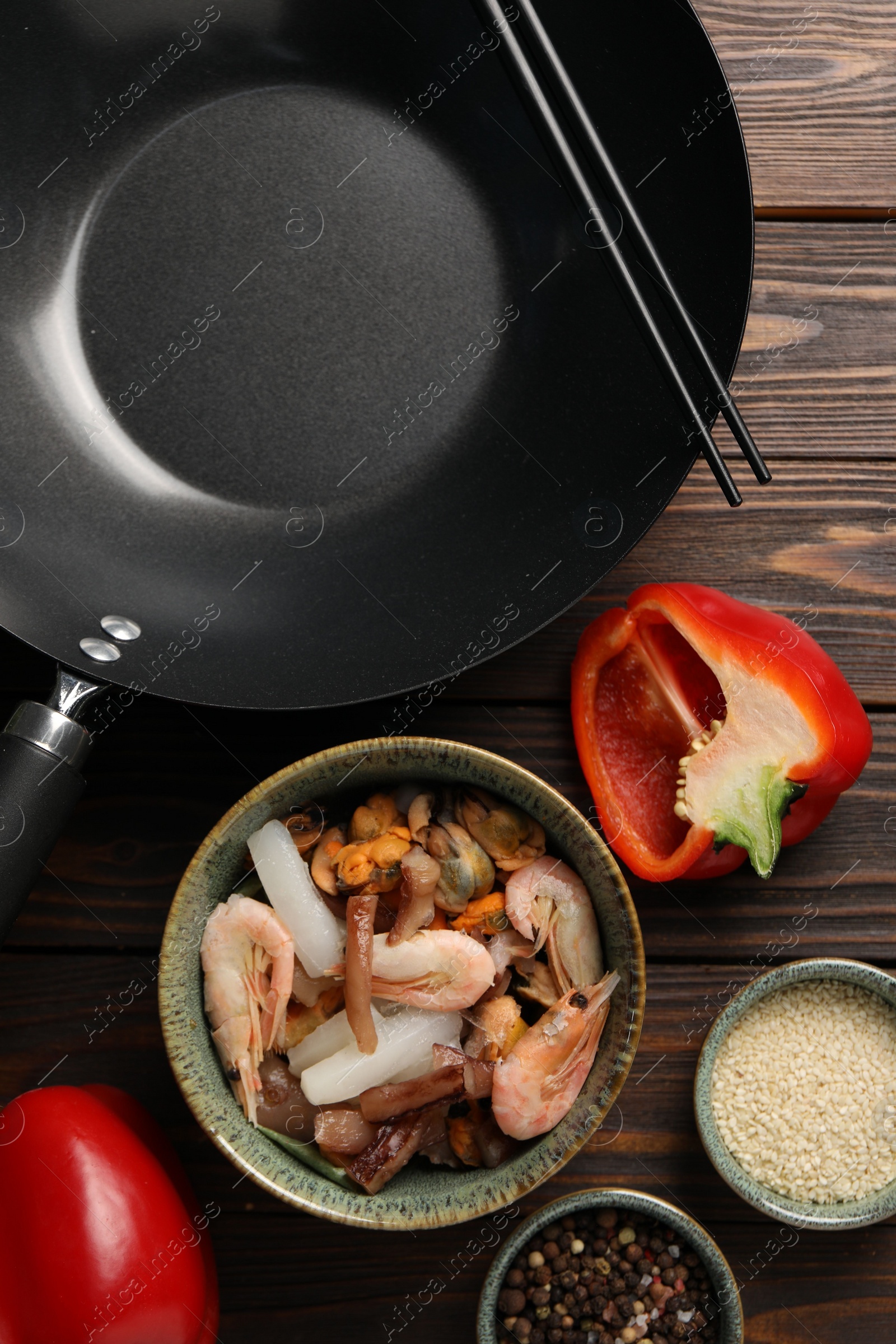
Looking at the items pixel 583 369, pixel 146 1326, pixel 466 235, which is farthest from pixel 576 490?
pixel 146 1326

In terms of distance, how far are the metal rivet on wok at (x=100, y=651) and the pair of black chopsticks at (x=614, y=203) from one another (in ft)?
1.69

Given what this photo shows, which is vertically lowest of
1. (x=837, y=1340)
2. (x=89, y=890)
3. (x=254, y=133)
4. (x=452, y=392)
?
(x=837, y=1340)

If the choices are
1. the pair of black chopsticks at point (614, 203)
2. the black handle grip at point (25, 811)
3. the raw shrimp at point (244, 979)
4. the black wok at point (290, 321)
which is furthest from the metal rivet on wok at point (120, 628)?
the pair of black chopsticks at point (614, 203)

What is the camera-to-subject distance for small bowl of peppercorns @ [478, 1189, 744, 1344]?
0.89m

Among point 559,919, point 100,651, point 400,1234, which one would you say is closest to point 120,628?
point 100,651

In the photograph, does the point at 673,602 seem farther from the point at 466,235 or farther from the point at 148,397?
the point at 148,397

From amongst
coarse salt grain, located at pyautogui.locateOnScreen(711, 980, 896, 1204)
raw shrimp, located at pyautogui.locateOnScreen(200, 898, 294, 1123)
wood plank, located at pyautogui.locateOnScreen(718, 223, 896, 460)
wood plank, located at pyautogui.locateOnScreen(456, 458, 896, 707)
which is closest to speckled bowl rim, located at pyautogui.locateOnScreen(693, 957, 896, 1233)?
coarse salt grain, located at pyautogui.locateOnScreen(711, 980, 896, 1204)

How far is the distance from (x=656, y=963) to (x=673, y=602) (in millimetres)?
345

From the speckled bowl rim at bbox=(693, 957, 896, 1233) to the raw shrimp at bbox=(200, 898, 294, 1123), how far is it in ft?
1.25

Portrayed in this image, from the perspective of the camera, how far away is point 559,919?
83cm

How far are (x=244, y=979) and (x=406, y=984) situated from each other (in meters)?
0.13

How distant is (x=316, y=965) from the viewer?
32.5 inches

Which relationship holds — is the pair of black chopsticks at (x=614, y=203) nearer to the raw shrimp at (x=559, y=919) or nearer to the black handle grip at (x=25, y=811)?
the raw shrimp at (x=559, y=919)

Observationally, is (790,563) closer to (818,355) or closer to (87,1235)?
(818,355)
